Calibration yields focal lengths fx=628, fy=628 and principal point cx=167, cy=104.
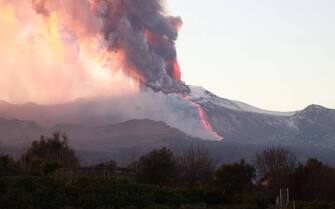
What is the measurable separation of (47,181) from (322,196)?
20.8m

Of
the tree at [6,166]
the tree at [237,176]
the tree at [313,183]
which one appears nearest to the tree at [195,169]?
the tree at [237,176]

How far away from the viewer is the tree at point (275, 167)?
4938cm

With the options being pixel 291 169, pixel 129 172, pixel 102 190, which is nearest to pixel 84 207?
pixel 102 190

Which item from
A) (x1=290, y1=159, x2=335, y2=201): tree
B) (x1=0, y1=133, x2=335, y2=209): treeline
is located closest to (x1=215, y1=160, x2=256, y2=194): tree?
(x1=0, y1=133, x2=335, y2=209): treeline

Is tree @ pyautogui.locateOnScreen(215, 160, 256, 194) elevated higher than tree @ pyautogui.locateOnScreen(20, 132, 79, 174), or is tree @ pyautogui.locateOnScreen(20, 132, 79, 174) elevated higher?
tree @ pyautogui.locateOnScreen(20, 132, 79, 174)

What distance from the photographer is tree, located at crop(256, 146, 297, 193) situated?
162 feet

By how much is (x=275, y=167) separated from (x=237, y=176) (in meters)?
4.21

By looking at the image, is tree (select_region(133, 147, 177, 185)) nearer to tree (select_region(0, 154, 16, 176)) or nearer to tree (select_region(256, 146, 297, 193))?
tree (select_region(256, 146, 297, 193))

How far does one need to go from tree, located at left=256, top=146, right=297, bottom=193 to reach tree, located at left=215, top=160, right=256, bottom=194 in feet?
5.90

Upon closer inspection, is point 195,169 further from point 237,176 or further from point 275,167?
point 275,167

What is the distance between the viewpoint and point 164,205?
34438 millimetres

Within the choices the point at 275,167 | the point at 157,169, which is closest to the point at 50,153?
the point at 157,169

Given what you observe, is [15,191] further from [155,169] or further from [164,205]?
[155,169]

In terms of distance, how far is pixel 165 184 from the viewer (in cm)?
5062
